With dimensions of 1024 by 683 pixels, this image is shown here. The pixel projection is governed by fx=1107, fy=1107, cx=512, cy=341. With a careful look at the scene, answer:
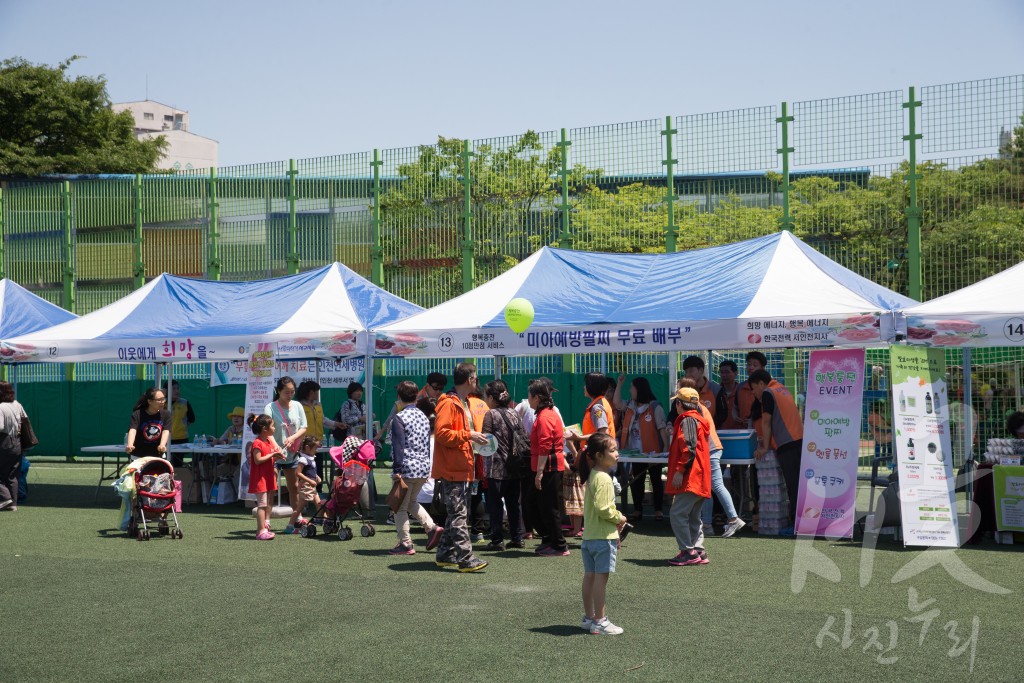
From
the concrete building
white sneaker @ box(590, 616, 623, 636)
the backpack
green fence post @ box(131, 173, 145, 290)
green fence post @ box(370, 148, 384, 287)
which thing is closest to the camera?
white sneaker @ box(590, 616, 623, 636)

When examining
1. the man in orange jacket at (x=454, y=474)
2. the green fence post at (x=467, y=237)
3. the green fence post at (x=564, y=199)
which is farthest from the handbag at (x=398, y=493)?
the green fence post at (x=467, y=237)

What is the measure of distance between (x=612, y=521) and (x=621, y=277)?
7.56m

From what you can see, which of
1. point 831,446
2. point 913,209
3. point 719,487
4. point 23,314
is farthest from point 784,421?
point 23,314

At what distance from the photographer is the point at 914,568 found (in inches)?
374

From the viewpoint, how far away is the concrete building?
250 feet

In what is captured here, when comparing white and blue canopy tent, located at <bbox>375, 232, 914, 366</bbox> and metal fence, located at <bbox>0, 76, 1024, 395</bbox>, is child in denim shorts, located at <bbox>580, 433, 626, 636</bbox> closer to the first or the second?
white and blue canopy tent, located at <bbox>375, 232, 914, 366</bbox>

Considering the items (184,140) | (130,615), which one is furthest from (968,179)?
(184,140)

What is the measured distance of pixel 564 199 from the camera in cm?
2031

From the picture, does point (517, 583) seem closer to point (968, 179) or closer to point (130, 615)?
point (130, 615)

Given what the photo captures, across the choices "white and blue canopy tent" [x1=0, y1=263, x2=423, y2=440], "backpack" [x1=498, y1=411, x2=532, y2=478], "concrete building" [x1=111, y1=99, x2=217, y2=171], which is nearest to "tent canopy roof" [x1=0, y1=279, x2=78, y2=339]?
"white and blue canopy tent" [x1=0, y1=263, x2=423, y2=440]

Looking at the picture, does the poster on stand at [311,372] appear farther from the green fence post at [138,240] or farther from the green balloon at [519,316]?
the green balloon at [519,316]

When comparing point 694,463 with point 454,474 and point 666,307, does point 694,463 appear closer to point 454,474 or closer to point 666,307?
point 454,474

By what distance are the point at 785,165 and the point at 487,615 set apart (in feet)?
39.5

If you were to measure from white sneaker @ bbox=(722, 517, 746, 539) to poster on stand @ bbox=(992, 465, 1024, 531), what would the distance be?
8.11 ft
